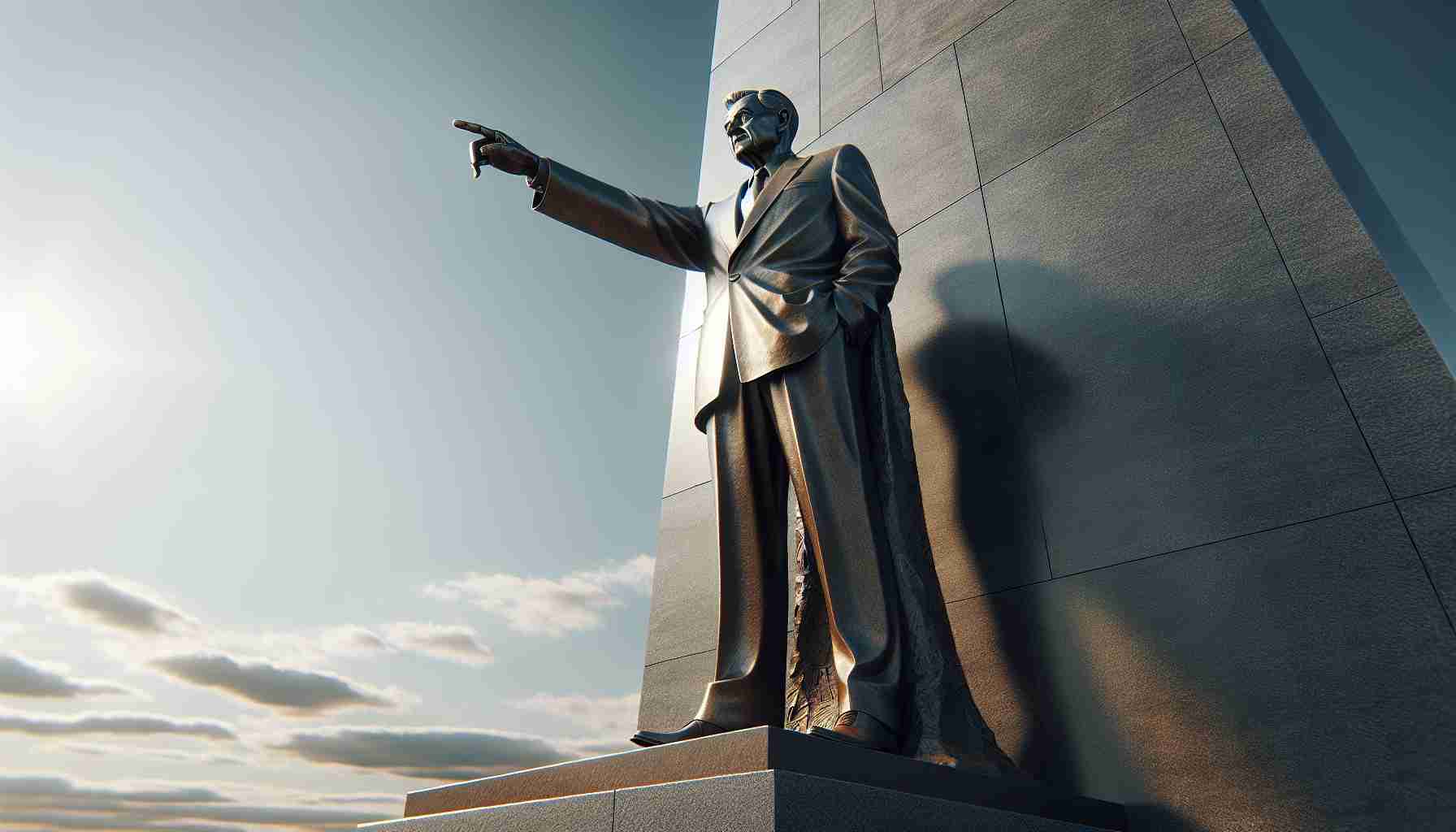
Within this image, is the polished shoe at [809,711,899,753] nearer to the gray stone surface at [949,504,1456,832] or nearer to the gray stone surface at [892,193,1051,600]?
the gray stone surface at [949,504,1456,832]

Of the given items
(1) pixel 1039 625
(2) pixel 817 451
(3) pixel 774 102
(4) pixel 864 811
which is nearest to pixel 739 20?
(3) pixel 774 102

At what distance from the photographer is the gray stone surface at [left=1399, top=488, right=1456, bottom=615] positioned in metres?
2.72

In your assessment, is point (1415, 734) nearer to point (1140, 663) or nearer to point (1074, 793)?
point (1140, 663)

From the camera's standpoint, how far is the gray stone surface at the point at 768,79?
6.65 m

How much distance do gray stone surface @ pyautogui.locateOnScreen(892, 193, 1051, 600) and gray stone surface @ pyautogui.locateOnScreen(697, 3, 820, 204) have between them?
2.01 m

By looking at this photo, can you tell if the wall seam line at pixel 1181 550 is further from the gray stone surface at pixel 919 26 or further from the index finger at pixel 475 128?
the gray stone surface at pixel 919 26

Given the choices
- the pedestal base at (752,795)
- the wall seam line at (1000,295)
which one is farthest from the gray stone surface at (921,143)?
the pedestal base at (752,795)

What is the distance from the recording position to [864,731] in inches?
108

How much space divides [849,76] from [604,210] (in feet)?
9.16

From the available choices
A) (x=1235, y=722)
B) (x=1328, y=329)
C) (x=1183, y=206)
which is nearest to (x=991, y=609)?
(x=1235, y=722)

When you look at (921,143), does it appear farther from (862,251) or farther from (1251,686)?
(1251,686)

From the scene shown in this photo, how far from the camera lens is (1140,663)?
10.7ft

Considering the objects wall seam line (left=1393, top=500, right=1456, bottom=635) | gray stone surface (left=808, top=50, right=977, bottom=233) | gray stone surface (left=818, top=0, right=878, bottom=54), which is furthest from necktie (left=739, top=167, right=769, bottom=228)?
gray stone surface (left=818, top=0, right=878, bottom=54)

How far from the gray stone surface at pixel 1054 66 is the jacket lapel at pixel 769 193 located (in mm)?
1335
